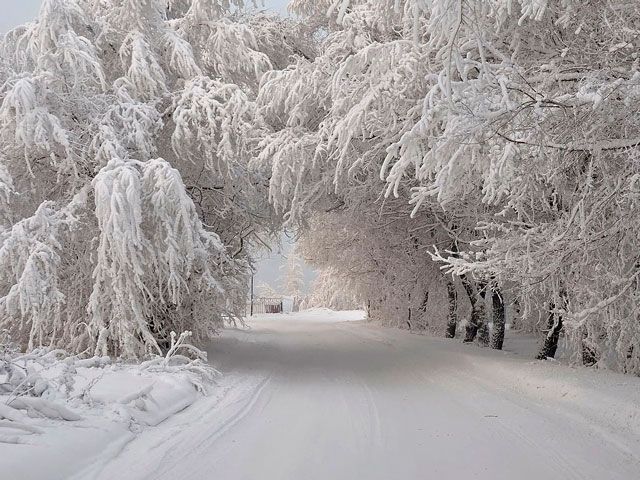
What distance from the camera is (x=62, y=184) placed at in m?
10.7

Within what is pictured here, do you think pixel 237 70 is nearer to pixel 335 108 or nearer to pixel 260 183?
pixel 260 183

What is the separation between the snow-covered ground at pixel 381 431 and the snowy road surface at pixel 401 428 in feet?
0.05

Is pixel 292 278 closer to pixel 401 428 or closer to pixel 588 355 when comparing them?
pixel 588 355

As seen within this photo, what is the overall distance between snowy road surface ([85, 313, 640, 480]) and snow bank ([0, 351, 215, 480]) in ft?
0.58

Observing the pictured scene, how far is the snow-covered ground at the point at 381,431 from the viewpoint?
491 centimetres

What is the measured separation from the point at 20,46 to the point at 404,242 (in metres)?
12.8

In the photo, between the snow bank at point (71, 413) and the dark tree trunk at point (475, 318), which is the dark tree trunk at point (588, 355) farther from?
the snow bank at point (71, 413)

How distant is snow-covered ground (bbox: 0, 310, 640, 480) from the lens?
491 cm

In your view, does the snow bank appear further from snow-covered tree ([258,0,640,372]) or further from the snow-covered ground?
snow-covered tree ([258,0,640,372])

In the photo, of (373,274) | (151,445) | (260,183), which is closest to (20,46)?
(260,183)

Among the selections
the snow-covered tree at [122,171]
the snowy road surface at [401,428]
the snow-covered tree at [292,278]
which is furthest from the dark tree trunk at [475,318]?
the snow-covered tree at [292,278]

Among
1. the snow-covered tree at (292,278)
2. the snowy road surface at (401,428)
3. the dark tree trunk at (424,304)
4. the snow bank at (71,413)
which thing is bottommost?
the snowy road surface at (401,428)

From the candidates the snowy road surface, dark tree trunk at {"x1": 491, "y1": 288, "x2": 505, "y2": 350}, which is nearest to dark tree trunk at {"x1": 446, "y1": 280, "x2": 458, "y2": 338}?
dark tree trunk at {"x1": 491, "y1": 288, "x2": 505, "y2": 350}

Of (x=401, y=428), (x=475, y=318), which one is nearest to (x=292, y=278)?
(x=475, y=318)
